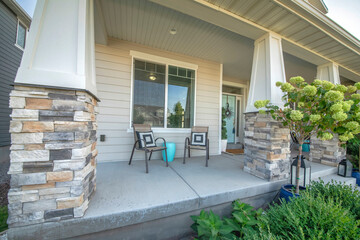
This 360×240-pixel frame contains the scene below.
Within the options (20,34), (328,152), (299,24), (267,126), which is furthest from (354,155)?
(20,34)

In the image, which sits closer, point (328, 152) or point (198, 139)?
point (328, 152)

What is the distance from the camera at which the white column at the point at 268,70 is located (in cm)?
220

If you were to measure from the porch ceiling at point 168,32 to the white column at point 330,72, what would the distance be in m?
1.59

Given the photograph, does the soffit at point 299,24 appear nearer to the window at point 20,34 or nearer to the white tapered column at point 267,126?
the white tapered column at point 267,126

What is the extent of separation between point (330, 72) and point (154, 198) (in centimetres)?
447

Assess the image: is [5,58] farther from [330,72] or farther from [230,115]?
[330,72]

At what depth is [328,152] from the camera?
10.1ft

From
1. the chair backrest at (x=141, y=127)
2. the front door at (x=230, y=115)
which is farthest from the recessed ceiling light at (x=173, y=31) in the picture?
the front door at (x=230, y=115)

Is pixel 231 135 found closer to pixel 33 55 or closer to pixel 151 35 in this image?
pixel 151 35

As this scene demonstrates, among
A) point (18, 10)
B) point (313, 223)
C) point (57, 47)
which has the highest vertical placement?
point (18, 10)

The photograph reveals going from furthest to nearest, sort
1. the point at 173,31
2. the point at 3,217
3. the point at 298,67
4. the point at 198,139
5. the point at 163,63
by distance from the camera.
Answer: the point at 298,67 → the point at 163,63 → the point at 198,139 → the point at 173,31 → the point at 3,217

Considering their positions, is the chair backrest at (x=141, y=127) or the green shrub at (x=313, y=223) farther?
the chair backrest at (x=141, y=127)

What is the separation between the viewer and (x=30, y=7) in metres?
4.79

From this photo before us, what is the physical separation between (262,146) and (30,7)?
26.3 feet
